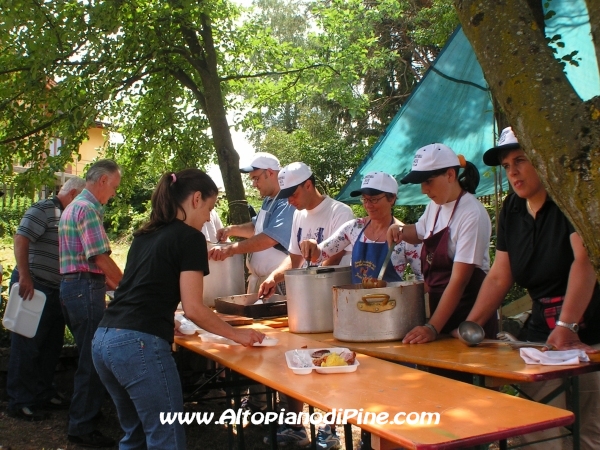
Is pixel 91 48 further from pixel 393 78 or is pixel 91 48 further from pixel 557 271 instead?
pixel 393 78

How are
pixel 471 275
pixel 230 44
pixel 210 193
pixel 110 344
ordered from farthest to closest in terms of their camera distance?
pixel 230 44, pixel 471 275, pixel 210 193, pixel 110 344

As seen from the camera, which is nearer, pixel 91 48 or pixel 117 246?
pixel 91 48

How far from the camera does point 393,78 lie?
19.3 meters

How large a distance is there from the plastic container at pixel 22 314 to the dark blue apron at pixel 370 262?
268 centimetres

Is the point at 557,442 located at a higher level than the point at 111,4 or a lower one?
lower

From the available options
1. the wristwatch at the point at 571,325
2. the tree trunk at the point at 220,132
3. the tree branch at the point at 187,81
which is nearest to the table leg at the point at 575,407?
the wristwatch at the point at 571,325

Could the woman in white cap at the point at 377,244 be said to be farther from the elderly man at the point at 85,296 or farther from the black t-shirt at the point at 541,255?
the elderly man at the point at 85,296

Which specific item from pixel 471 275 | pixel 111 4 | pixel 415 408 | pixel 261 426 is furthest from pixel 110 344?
pixel 111 4

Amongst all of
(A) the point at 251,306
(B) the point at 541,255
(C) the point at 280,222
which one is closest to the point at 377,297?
(B) the point at 541,255

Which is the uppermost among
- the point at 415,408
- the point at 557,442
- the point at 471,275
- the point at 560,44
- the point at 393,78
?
the point at 393,78

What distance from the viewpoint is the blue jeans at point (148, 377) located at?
2484mm

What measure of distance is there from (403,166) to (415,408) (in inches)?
198

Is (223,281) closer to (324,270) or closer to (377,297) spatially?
(324,270)

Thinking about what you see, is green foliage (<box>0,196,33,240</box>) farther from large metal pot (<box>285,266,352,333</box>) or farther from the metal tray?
large metal pot (<box>285,266,352,333</box>)
